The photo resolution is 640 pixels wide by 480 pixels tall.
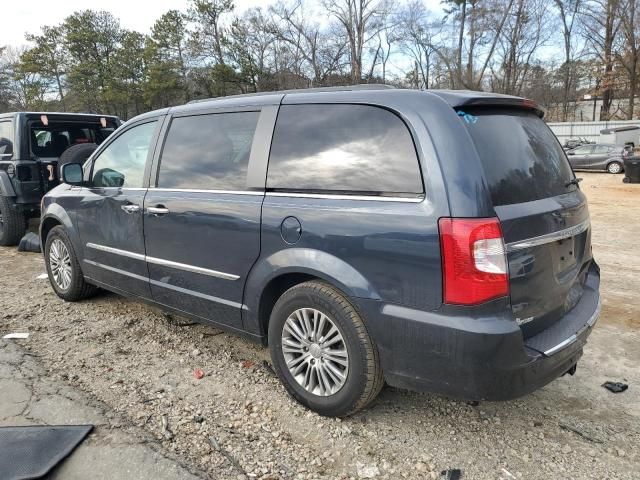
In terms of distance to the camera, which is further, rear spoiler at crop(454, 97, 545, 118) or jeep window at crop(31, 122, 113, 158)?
jeep window at crop(31, 122, 113, 158)

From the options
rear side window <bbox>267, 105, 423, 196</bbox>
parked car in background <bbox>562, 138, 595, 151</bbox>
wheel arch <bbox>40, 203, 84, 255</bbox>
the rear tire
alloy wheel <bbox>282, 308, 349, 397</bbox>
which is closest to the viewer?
rear side window <bbox>267, 105, 423, 196</bbox>

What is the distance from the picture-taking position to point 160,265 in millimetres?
3609

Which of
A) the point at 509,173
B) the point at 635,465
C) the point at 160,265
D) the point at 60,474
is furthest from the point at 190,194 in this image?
the point at 635,465

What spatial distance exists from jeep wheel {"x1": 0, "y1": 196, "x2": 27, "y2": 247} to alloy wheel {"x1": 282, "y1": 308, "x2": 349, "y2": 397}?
20.1 feet

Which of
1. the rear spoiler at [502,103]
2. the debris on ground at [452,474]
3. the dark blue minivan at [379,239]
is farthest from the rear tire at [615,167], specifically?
the debris on ground at [452,474]

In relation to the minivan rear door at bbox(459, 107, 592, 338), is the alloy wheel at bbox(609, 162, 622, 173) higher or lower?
lower

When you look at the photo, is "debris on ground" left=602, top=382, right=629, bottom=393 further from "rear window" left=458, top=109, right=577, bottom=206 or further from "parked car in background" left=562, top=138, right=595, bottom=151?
"parked car in background" left=562, top=138, right=595, bottom=151

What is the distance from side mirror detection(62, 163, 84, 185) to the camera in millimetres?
4279

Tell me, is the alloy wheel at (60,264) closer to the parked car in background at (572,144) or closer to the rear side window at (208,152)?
the rear side window at (208,152)

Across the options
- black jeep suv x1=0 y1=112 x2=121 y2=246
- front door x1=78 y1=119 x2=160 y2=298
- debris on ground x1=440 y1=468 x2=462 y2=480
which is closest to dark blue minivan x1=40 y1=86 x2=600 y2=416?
front door x1=78 y1=119 x2=160 y2=298

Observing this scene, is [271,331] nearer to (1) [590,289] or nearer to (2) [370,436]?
(2) [370,436]

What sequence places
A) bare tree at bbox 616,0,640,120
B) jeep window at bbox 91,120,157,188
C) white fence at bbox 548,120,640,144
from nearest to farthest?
jeep window at bbox 91,120,157,188 < white fence at bbox 548,120,640,144 < bare tree at bbox 616,0,640,120

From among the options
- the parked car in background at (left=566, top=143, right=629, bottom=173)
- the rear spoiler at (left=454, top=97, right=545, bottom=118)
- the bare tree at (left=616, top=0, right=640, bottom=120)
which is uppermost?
the bare tree at (left=616, top=0, right=640, bottom=120)

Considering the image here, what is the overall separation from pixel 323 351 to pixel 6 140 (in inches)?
270
